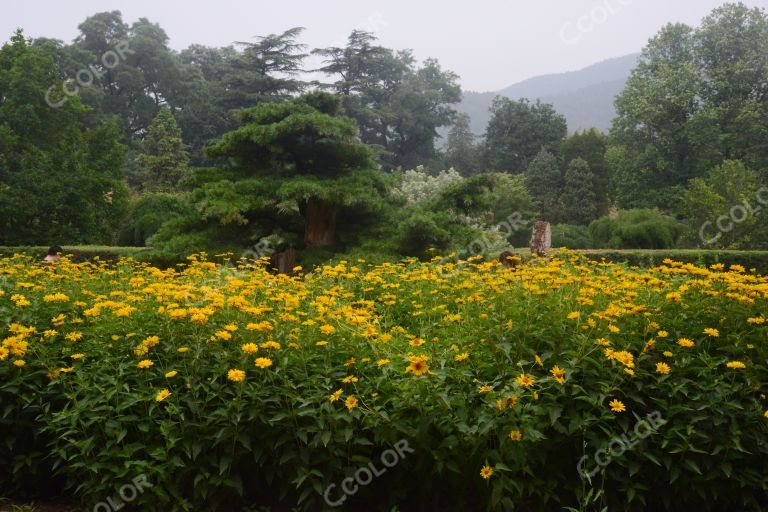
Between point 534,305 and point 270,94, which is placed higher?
point 270,94

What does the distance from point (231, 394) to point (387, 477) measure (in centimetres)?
89

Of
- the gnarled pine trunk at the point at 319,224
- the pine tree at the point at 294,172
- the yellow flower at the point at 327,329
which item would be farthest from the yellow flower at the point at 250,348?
the gnarled pine trunk at the point at 319,224

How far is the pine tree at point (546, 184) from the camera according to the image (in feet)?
107

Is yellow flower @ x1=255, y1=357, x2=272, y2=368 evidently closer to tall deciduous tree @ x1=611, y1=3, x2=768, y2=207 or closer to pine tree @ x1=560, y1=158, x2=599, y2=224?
tall deciduous tree @ x1=611, y1=3, x2=768, y2=207

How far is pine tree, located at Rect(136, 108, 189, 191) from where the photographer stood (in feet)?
85.9

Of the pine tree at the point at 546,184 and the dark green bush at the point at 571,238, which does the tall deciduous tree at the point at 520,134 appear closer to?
the pine tree at the point at 546,184

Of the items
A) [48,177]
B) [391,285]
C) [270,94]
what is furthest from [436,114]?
[391,285]

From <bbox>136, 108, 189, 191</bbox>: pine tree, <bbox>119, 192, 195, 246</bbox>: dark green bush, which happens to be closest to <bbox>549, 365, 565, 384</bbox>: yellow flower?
<bbox>119, 192, 195, 246</bbox>: dark green bush

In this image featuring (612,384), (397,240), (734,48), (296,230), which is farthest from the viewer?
(734,48)

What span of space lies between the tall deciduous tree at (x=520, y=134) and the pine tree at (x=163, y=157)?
22238 mm

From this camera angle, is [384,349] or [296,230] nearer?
[384,349]

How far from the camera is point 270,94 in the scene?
2961 centimetres

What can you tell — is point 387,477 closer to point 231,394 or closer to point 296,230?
point 231,394

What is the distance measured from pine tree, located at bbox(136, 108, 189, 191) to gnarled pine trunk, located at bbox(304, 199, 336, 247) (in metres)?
17.6
